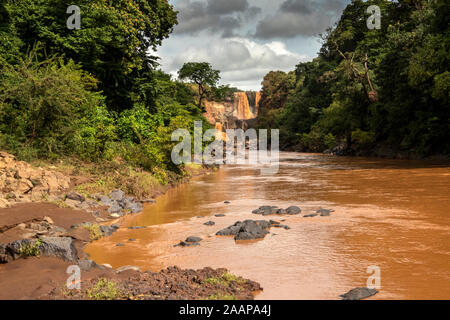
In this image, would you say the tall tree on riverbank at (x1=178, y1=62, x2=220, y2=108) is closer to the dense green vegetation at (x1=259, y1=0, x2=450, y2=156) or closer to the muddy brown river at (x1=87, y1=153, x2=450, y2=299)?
the dense green vegetation at (x1=259, y1=0, x2=450, y2=156)

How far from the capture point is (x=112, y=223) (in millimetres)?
11172

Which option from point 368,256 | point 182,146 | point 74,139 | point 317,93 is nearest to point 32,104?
point 74,139

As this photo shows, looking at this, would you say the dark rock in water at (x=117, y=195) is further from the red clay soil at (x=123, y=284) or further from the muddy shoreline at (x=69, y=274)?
the red clay soil at (x=123, y=284)

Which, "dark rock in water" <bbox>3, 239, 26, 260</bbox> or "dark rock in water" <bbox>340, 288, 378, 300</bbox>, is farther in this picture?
"dark rock in water" <bbox>3, 239, 26, 260</bbox>

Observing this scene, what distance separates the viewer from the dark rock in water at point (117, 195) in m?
13.3

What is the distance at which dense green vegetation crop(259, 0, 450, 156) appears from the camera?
26.1 m

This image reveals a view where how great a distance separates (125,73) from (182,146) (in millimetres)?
6483

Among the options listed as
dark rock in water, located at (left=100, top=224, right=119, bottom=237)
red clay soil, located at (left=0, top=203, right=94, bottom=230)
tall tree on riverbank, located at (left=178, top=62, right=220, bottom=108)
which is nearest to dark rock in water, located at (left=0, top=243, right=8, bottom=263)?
red clay soil, located at (left=0, top=203, right=94, bottom=230)

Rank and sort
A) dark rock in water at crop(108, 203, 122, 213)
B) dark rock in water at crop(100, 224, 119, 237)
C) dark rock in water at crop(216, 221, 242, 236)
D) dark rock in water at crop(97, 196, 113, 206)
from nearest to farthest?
dark rock in water at crop(216, 221, 242, 236), dark rock in water at crop(100, 224, 119, 237), dark rock in water at crop(108, 203, 122, 213), dark rock in water at crop(97, 196, 113, 206)

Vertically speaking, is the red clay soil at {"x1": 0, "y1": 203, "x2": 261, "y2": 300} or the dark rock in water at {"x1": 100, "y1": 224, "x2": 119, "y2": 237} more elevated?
the red clay soil at {"x1": 0, "y1": 203, "x2": 261, "y2": 300}

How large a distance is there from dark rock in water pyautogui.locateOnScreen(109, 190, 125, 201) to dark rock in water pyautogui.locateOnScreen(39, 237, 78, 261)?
6052 mm

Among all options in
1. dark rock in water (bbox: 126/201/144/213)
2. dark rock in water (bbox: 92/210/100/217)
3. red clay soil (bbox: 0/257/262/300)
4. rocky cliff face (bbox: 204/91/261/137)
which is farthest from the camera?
rocky cliff face (bbox: 204/91/261/137)

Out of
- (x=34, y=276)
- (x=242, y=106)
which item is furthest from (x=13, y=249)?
(x=242, y=106)
